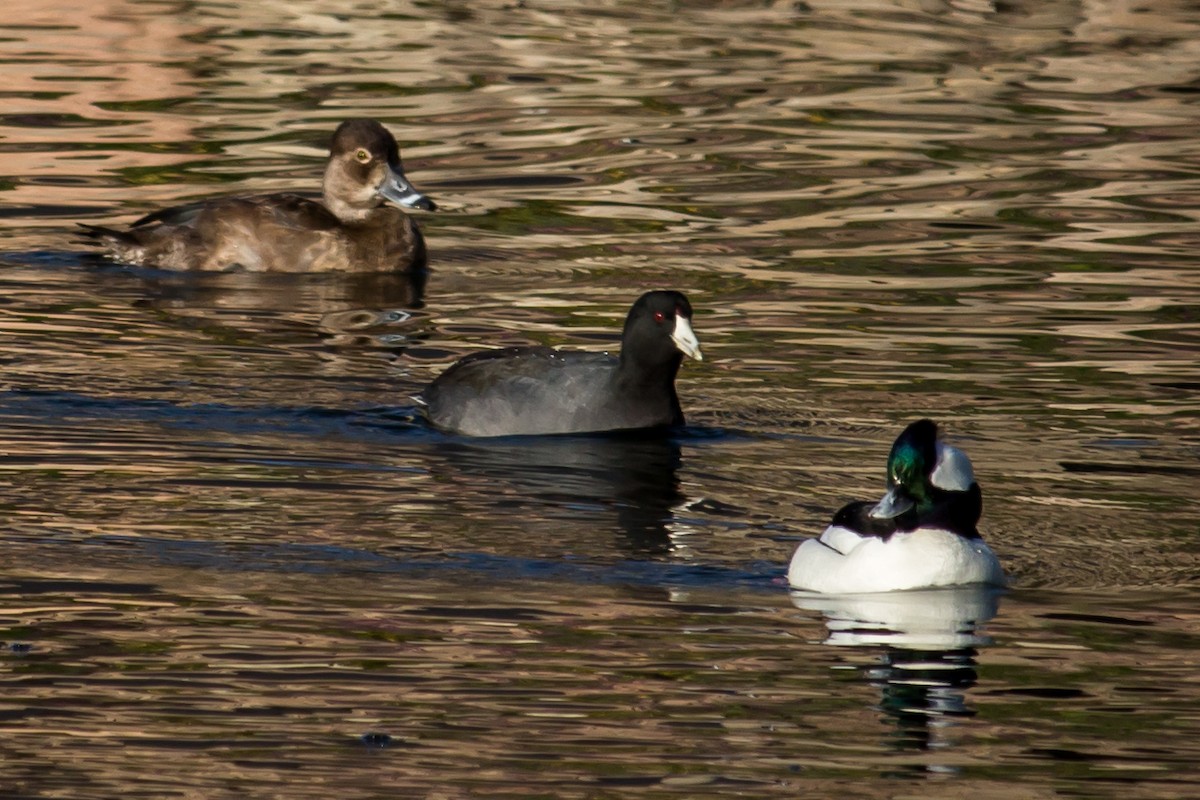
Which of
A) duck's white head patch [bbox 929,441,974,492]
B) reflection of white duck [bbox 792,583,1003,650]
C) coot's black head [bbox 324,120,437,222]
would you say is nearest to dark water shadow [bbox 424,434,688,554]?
reflection of white duck [bbox 792,583,1003,650]

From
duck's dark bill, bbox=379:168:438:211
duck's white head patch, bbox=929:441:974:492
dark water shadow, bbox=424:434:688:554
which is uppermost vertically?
duck's dark bill, bbox=379:168:438:211

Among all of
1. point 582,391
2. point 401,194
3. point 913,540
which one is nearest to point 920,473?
point 913,540

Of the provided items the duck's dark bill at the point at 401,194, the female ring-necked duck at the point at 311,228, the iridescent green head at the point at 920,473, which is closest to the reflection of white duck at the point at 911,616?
the iridescent green head at the point at 920,473

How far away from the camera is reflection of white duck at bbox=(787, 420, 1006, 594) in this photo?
10023 millimetres

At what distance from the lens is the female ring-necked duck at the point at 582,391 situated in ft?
42.5

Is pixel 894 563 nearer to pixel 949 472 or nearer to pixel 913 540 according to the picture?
pixel 913 540

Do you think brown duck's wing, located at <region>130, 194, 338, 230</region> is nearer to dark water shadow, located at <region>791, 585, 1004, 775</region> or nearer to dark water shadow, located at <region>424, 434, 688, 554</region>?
dark water shadow, located at <region>424, 434, 688, 554</region>

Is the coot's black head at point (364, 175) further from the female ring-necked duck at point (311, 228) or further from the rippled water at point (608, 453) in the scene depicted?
the rippled water at point (608, 453)

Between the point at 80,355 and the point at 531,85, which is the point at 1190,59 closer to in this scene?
the point at 531,85

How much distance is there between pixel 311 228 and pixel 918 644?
898 centimetres

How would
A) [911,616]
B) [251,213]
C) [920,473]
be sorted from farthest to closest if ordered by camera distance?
→ [251,213] → [920,473] → [911,616]

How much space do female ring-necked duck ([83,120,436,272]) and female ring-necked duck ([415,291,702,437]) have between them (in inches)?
183

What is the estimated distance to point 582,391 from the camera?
13070mm

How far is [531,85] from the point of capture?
25.6 metres
